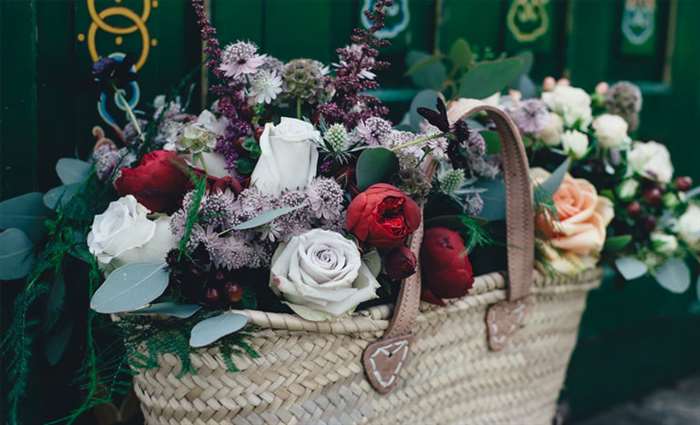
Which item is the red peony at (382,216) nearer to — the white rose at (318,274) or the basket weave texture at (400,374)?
the white rose at (318,274)

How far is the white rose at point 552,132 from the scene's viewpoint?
5.73 ft

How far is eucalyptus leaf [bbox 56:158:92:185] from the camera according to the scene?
143cm

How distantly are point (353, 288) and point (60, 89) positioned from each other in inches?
29.1

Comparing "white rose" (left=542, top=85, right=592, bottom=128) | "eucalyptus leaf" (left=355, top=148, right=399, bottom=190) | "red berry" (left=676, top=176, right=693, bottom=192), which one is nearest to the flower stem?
"eucalyptus leaf" (left=355, top=148, right=399, bottom=190)

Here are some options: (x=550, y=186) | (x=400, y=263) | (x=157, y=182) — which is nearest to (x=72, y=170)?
(x=157, y=182)

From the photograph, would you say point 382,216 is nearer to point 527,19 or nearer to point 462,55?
point 462,55

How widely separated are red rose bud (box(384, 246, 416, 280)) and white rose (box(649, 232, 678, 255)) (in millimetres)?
766

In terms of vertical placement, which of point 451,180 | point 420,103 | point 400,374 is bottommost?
point 400,374

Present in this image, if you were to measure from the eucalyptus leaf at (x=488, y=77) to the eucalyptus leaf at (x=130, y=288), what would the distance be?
0.72m

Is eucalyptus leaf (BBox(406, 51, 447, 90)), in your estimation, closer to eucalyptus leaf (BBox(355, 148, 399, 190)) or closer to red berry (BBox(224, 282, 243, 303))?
eucalyptus leaf (BBox(355, 148, 399, 190))

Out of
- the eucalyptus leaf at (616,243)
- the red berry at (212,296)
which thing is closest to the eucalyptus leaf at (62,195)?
the red berry at (212,296)

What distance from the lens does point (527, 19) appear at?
2.38m

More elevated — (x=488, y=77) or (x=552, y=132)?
(x=488, y=77)

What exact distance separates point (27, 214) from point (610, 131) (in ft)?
3.83
